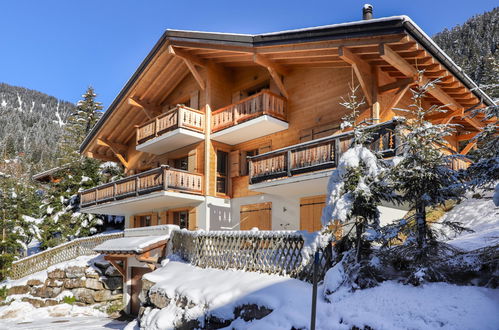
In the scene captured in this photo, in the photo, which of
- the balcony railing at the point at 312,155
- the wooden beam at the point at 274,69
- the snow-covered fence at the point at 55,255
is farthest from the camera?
the snow-covered fence at the point at 55,255

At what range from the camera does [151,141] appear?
2053 centimetres

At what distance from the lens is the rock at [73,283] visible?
19.6 meters

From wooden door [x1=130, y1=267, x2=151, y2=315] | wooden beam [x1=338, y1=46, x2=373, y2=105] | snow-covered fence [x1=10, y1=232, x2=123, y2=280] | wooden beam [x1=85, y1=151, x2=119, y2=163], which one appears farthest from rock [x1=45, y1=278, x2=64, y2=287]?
wooden beam [x1=338, y1=46, x2=373, y2=105]

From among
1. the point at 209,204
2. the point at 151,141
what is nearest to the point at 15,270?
the point at 151,141

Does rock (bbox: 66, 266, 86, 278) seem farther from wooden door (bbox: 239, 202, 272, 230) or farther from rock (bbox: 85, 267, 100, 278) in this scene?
wooden door (bbox: 239, 202, 272, 230)

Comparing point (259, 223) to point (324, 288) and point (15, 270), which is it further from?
point (15, 270)

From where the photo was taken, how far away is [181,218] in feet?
68.0

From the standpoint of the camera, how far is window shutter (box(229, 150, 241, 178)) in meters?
19.4

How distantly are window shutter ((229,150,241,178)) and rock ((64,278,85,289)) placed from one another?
29.9 ft

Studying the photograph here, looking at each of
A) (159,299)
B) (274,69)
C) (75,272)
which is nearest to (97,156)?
(75,272)

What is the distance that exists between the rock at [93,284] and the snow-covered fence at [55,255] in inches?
83.6

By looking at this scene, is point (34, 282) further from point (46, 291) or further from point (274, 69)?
point (274, 69)

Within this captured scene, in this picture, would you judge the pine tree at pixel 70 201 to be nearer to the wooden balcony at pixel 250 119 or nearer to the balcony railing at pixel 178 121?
the balcony railing at pixel 178 121

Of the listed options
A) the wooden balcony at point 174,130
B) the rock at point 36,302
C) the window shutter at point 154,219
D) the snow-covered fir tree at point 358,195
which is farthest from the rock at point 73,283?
the snow-covered fir tree at point 358,195
